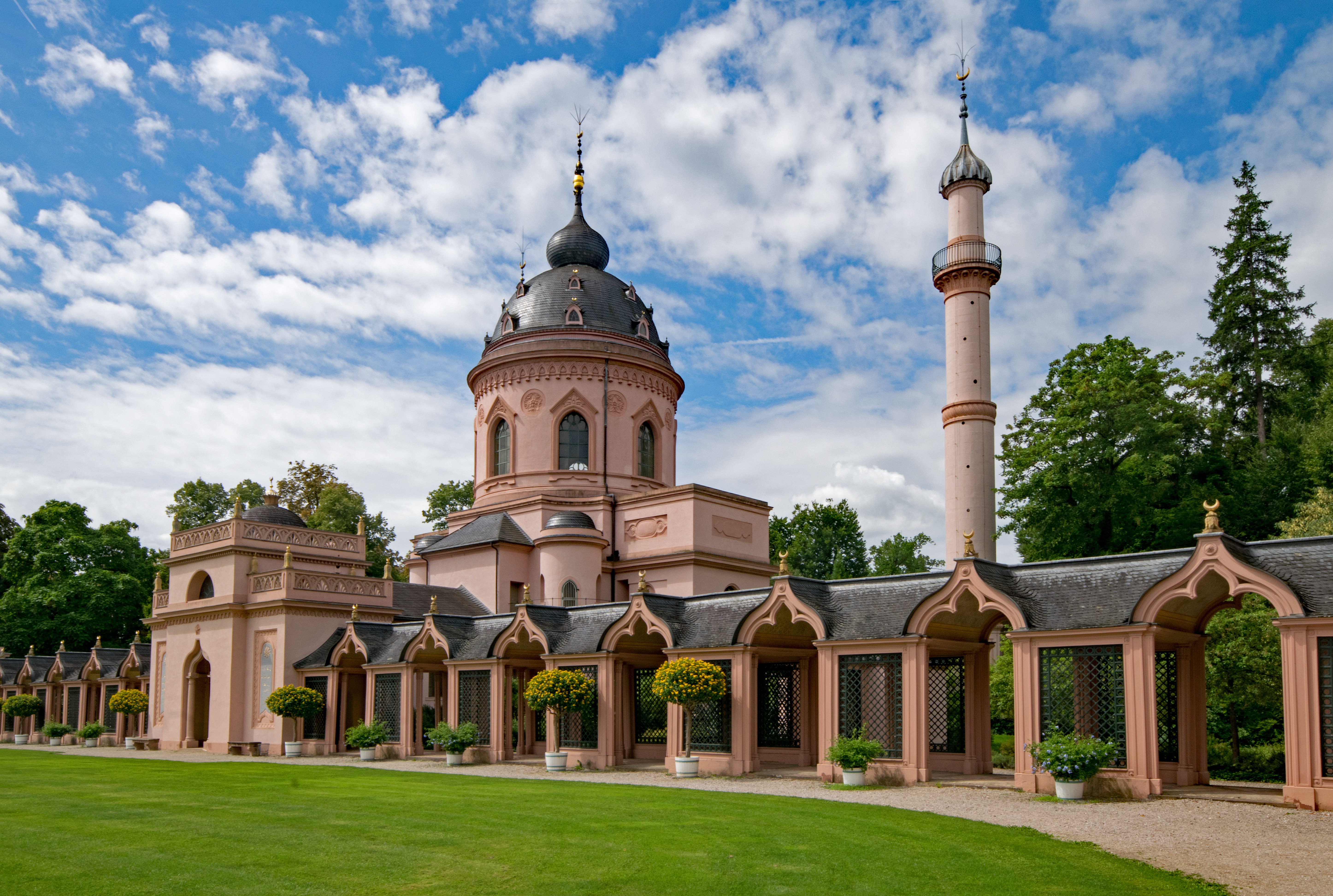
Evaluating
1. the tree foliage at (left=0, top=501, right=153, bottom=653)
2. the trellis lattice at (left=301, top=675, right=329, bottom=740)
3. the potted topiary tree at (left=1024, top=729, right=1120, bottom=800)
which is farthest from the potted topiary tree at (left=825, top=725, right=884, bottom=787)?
the tree foliage at (left=0, top=501, right=153, bottom=653)

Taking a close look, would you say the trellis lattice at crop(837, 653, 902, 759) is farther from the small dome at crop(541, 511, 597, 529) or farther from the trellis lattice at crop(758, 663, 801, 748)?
the small dome at crop(541, 511, 597, 529)

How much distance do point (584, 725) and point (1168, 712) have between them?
1354cm

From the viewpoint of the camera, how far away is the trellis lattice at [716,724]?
25.1 m

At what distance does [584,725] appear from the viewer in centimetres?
2756

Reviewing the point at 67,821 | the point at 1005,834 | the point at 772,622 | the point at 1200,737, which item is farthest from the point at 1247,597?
the point at 67,821

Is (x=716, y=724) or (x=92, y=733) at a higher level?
(x=716, y=724)

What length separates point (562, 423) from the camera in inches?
1721

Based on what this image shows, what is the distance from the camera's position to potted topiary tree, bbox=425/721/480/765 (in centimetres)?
2831

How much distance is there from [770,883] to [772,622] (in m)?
13.7

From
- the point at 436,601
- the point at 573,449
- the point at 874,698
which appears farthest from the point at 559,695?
the point at 573,449

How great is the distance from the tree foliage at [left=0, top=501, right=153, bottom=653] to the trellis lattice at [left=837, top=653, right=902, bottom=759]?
43.9 meters

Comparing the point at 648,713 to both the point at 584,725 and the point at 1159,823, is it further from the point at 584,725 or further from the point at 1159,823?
the point at 1159,823

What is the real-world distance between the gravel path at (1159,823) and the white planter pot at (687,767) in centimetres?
46

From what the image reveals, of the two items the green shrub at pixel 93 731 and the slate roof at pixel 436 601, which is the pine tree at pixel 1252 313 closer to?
the slate roof at pixel 436 601
